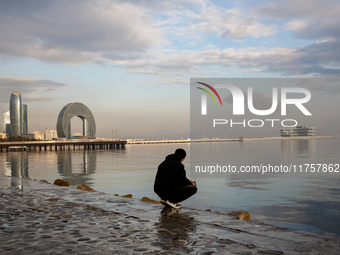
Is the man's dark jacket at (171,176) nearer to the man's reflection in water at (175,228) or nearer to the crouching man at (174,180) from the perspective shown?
the crouching man at (174,180)

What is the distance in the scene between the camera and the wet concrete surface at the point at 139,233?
498cm

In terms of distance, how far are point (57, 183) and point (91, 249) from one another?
11.4 m

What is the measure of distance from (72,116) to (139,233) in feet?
572

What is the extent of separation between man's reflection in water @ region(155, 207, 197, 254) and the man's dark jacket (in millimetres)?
573

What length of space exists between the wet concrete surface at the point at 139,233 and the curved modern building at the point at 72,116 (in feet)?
553

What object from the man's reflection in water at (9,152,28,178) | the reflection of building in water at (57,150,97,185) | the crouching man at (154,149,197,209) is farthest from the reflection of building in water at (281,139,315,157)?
the crouching man at (154,149,197,209)

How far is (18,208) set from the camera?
8703 millimetres

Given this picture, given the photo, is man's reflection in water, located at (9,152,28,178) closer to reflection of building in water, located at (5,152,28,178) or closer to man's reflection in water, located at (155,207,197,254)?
reflection of building in water, located at (5,152,28,178)

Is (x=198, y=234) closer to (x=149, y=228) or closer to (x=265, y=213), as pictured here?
Result: (x=149, y=228)

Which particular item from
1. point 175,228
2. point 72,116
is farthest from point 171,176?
point 72,116

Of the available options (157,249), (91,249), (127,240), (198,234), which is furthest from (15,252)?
(198,234)

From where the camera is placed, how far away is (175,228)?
629cm

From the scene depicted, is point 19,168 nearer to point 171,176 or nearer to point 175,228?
point 171,176

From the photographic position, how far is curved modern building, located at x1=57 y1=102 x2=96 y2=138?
169625mm
